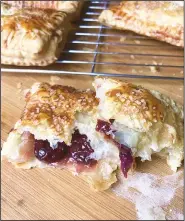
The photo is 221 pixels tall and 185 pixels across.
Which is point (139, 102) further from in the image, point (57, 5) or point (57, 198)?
point (57, 5)

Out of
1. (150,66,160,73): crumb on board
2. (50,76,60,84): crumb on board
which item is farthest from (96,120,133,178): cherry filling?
(150,66,160,73): crumb on board

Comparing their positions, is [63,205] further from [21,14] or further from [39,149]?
[21,14]

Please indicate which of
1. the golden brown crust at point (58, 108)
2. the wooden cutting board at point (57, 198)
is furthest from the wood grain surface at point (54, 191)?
the golden brown crust at point (58, 108)

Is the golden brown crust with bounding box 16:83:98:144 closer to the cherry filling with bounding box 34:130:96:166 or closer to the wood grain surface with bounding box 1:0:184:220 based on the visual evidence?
the cherry filling with bounding box 34:130:96:166

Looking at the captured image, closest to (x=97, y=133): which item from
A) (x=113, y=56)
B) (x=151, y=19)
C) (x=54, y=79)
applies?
(x=54, y=79)

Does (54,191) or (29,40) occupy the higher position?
(29,40)

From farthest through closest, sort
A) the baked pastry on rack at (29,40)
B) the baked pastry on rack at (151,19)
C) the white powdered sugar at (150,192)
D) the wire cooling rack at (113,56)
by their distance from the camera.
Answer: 1. the baked pastry on rack at (151,19)
2. the wire cooling rack at (113,56)
3. the baked pastry on rack at (29,40)
4. the white powdered sugar at (150,192)

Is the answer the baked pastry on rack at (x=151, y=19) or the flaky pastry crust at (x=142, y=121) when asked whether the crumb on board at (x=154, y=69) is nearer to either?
the baked pastry on rack at (x=151, y=19)
